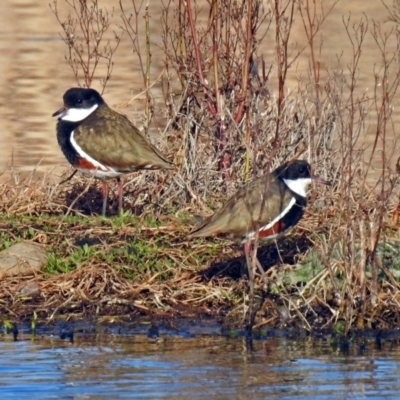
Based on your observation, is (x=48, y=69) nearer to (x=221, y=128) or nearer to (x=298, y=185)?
(x=221, y=128)

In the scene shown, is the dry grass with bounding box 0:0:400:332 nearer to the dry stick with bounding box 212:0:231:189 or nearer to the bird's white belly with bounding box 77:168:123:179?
the dry stick with bounding box 212:0:231:189

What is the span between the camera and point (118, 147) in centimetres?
1104

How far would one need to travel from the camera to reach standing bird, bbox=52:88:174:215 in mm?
11031

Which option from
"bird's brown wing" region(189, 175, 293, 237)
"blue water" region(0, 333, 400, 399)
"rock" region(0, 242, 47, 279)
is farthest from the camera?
"rock" region(0, 242, 47, 279)

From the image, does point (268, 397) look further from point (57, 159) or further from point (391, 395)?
point (57, 159)

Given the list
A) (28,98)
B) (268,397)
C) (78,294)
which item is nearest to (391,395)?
(268,397)

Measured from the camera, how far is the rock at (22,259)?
9557mm

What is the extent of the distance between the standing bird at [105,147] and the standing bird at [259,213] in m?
1.90

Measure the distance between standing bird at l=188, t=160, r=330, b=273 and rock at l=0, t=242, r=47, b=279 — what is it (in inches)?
51.5

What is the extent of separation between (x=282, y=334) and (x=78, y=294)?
1.59 meters

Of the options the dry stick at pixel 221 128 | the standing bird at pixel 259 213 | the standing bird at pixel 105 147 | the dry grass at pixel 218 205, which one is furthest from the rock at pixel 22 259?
the dry stick at pixel 221 128

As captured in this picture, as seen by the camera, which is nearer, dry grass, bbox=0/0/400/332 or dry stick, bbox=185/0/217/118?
dry grass, bbox=0/0/400/332

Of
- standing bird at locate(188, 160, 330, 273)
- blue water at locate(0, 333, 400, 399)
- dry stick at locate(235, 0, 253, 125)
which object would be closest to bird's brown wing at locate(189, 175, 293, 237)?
standing bird at locate(188, 160, 330, 273)

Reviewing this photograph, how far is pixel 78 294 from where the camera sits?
925cm
